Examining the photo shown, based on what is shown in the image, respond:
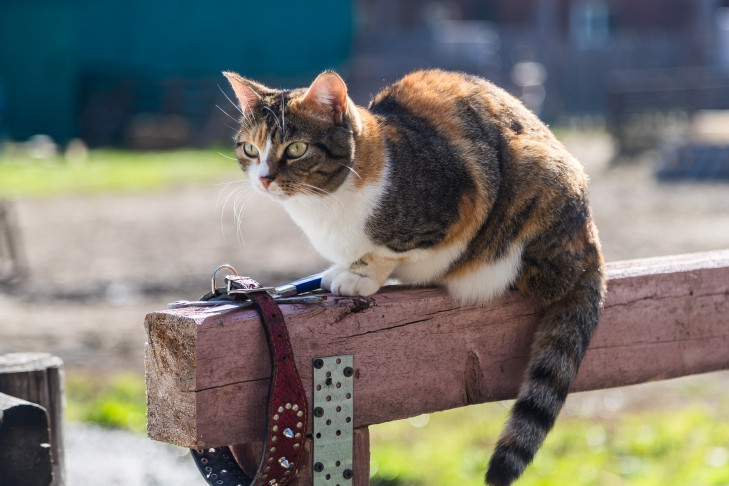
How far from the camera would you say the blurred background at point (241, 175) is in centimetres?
463

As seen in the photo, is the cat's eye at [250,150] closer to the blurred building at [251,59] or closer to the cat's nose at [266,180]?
the cat's nose at [266,180]

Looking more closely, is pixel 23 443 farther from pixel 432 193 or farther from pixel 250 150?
pixel 432 193

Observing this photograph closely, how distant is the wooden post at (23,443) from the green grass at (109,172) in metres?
10.8

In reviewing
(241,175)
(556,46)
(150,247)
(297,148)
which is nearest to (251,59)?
(556,46)

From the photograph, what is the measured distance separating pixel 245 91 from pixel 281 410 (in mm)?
1145

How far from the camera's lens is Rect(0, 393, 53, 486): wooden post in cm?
223

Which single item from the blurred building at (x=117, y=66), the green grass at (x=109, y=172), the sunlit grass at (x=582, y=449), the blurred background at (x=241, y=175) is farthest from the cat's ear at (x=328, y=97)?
the blurred building at (x=117, y=66)

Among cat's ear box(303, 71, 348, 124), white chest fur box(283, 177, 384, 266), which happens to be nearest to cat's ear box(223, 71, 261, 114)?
cat's ear box(303, 71, 348, 124)

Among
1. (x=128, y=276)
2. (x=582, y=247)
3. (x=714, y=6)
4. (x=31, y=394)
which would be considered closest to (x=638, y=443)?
(x=582, y=247)

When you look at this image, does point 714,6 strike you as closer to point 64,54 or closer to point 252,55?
point 252,55

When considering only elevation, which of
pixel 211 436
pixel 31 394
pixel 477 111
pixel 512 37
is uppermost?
pixel 477 111

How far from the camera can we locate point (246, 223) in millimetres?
10617

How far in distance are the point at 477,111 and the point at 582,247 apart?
504 millimetres

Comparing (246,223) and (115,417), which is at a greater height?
(115,417)
